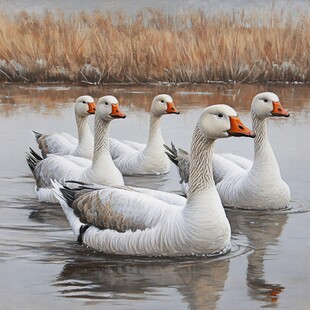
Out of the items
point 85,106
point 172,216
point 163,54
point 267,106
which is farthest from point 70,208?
point 163,54

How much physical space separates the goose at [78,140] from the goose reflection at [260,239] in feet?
9.17

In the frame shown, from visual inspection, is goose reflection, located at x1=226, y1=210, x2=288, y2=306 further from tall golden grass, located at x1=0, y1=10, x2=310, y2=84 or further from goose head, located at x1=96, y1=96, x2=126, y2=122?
tall golden grass, located at x1=0, y1=10, x2=310, y2=84

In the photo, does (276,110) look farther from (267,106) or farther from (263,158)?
(263,158)

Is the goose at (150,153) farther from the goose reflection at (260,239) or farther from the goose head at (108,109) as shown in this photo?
the goose reflection at (260,239)

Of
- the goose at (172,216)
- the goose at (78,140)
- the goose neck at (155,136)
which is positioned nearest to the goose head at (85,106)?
the goose at (78,140)

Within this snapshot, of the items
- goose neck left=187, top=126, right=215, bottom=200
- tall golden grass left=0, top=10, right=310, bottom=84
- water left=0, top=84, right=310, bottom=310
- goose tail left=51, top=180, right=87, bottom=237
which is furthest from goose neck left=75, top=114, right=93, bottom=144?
tall golden grass left=0, top=10, right=310, bottom=84

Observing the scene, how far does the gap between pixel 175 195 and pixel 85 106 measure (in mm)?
4262

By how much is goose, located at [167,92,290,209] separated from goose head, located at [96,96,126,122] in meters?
1.10

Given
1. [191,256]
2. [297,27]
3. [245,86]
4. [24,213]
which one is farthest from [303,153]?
[297,27]

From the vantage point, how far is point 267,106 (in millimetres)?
10672

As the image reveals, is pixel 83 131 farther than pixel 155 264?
Yes

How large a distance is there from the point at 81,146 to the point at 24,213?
8.15 feet

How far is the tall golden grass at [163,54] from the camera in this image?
20.5 m

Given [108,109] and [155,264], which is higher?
[108,109]
